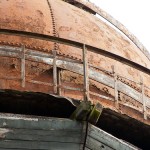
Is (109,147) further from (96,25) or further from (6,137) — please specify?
(96,25)

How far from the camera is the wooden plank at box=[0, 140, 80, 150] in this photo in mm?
10578

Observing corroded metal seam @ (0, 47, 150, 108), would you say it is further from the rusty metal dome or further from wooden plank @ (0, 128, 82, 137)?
wooden plank @ (0, 128, 82, 137)

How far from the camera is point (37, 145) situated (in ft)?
35.0

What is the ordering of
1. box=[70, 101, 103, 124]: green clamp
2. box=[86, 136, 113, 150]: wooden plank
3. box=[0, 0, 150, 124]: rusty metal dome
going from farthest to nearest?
box=[0, 0, 150, 124]: rusty metal dome
box=[86, 136, 113, 150]: wooden plank
box=[70, 101, 103, 124]: green clamp

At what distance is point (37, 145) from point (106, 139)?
946mm

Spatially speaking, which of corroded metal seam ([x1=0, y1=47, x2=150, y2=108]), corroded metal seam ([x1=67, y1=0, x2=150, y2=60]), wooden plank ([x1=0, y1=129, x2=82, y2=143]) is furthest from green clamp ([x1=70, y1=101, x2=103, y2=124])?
corroded metal seam ([x1=67, y1=0, x2=150, y2=60])

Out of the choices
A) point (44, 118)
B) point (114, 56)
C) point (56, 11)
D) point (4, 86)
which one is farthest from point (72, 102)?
point (56, 11)

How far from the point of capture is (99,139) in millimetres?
11039

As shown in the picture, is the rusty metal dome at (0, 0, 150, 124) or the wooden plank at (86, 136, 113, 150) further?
the rusty metal dome at (0, 0, 150, 124)

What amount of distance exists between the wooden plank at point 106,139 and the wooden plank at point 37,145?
0.28 metres

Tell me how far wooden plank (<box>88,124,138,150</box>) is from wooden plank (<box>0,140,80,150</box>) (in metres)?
0.28

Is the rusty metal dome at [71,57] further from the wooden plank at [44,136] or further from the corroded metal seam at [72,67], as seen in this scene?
the wooden plank at [44,136]

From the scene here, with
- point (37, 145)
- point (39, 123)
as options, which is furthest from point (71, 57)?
point (37, 145)

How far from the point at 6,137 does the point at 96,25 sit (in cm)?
558
